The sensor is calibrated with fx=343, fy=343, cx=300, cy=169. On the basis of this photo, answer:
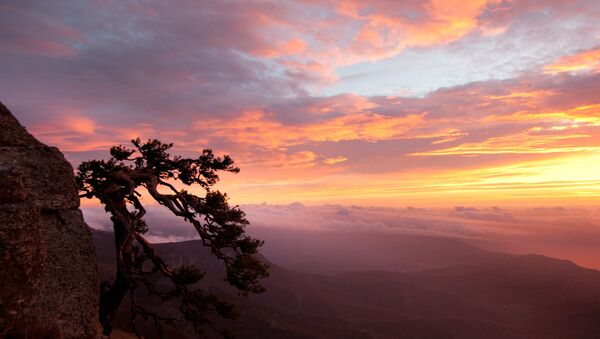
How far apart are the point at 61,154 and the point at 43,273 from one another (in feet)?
20.8

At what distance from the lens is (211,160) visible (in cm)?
2569

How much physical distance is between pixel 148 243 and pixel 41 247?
9130mm

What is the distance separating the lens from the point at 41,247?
14211 millimetres

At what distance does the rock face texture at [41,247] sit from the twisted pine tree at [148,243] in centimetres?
250

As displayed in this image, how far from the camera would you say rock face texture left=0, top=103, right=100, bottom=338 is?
513 inches

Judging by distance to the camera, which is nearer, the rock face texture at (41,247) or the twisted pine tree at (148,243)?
the rock face texture at (41,247)

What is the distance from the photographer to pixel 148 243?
76.0 feet

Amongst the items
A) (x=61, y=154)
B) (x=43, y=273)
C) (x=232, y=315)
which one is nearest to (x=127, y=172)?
(x=61, y=154)

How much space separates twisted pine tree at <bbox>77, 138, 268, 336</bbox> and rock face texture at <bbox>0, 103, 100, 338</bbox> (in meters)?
2.50

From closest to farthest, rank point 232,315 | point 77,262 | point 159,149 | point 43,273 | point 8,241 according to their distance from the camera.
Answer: point 8,241 → point 43,273 → point 77,262 → point 232,315 → point 159,149

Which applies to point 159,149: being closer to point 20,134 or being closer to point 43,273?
point 20,134

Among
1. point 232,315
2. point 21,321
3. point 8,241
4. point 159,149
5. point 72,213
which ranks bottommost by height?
point 232,315

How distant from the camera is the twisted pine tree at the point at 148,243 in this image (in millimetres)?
20312

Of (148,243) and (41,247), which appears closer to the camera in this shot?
(41,247)
